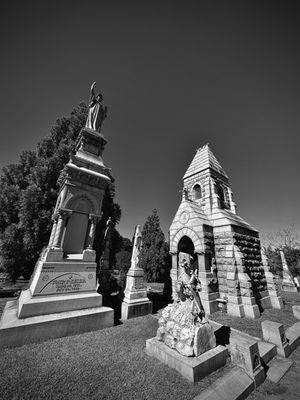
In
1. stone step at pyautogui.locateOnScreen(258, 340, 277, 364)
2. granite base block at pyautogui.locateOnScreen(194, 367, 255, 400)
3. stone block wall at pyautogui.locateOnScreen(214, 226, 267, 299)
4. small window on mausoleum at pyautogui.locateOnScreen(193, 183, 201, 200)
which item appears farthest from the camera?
small window on mausoleum at pyautogui.locateOnScreen(193, 183, 201, 200)

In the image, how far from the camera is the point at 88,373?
12.0ft

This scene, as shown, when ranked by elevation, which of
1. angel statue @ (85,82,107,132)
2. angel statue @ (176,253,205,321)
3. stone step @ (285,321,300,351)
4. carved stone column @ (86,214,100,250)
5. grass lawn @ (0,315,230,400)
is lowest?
grass lawn @ (0,315,230,400)

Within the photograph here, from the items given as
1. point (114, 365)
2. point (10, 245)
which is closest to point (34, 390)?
point (114, 365)

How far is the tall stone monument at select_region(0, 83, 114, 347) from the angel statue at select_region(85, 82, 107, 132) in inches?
24.4

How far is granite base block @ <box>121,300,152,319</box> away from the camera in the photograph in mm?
7227

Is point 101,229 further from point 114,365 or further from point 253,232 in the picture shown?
point 253,232

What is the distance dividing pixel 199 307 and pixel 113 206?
1226 centimetres

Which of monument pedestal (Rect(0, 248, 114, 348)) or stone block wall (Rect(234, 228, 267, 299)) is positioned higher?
stone block wall (Rect(234, 228, 267, 299))

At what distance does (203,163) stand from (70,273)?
11587 mm

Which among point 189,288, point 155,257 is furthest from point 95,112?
point 155,257

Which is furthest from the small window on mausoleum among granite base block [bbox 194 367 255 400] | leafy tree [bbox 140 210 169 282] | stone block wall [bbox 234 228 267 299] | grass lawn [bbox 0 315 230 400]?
granite base block [bbox 194 367 255 400]

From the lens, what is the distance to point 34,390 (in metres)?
3.10

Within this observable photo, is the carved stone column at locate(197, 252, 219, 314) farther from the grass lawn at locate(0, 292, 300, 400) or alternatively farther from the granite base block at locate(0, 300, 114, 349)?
the granite base block at locate(0, 300, 114, 349)

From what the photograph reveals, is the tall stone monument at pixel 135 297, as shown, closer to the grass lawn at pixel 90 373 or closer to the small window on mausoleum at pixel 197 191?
the grass lawn at pixel 90 373
